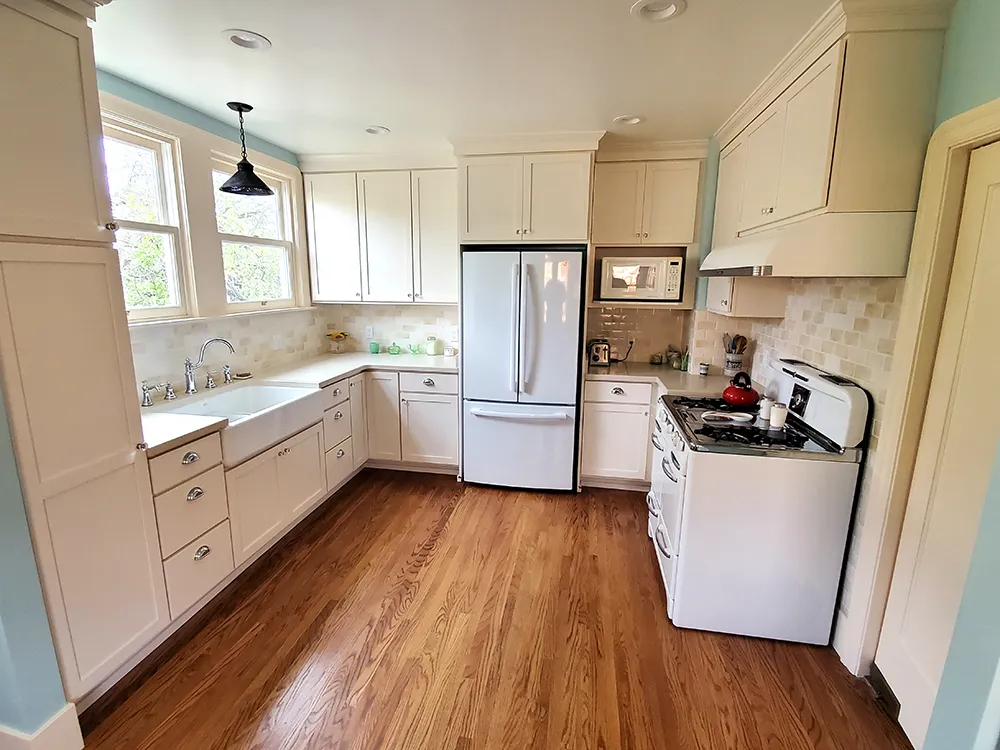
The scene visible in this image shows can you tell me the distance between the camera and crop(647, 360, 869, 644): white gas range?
192 centimetres

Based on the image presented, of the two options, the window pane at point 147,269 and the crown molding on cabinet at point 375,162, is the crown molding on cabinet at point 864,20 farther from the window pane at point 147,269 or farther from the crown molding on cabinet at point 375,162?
the window pane at point 147,269

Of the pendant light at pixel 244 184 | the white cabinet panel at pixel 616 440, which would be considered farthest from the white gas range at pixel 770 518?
the pendant light at pixel 244 184

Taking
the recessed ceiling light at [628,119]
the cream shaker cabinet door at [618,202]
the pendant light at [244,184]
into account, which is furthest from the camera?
the cream shaker cabinet door at [618,202]

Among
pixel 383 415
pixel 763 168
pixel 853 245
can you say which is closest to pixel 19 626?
pixel 383 415

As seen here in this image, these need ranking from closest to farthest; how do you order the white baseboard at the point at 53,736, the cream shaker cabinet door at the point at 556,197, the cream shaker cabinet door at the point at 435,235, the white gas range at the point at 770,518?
the white baseboard at the point at 53,736 < the white gas range at the point at 770,518 < the cream shaker cabinet door at the point at 556,197 < the cream shaker cabinet door at the point at 435,235

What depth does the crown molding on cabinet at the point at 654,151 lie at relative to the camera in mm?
3166

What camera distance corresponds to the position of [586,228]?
3137 mm

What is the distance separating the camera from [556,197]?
123 inches

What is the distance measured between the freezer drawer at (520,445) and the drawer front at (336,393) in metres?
0.86

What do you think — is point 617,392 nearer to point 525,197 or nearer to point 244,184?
point 525,197

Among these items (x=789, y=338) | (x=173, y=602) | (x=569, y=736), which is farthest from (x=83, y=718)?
(x=789, y=338)

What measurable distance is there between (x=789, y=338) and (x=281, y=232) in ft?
11.8

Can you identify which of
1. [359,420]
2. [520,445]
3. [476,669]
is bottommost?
[476,669]

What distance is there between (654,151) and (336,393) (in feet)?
9.09
